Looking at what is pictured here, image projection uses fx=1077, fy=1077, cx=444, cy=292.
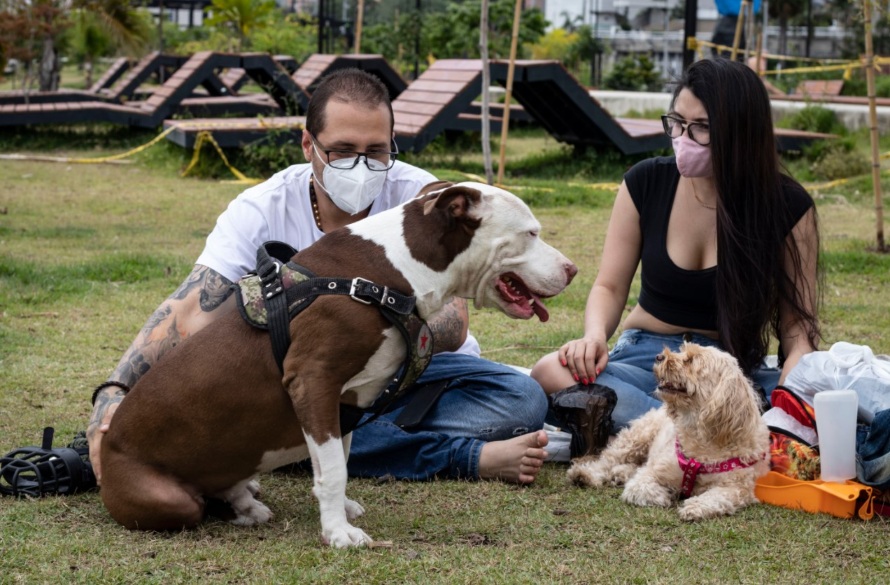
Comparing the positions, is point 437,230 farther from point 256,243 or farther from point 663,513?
point 663,513

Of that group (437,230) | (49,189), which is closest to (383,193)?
(437,230)

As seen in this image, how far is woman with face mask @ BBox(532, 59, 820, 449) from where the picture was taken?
4129mm

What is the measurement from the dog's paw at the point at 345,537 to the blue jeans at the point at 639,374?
1434 millimetres

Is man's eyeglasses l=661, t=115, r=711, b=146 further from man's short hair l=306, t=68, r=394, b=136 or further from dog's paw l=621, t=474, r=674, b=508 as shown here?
dog's paw l=621, t=474, r=674, b=508

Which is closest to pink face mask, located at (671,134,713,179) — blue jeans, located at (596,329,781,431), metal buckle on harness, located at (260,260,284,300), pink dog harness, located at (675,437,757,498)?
blue jeans, located at (596,329,781,431)

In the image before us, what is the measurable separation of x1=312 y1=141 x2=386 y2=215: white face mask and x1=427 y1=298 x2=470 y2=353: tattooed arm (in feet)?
1.85

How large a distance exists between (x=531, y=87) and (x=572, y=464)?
419 inches

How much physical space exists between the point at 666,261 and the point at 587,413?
2.33ft

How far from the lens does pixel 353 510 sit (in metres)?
3.58

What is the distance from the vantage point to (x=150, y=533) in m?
3.34

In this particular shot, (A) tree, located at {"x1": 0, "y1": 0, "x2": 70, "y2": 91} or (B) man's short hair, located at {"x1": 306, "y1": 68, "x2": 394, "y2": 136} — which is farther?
(A) tree, located at {"x1": 0, "y1": 0, "x2": 70, "y2": 91}

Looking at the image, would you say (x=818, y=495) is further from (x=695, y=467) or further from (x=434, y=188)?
(x=434, y=188)

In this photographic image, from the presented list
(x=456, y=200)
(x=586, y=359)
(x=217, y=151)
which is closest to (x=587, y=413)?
(x=586, y=359)

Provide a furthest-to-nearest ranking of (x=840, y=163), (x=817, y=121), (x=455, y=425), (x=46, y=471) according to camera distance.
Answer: (x=817, y=121)
(x=840, y=163)
(x=455, y=425)
(x=46, y=471)
